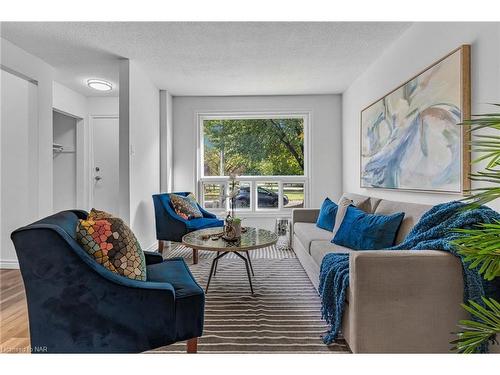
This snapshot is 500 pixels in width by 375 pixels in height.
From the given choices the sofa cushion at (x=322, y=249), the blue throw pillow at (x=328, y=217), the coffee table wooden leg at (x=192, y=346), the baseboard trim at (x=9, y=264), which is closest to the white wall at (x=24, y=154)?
the baseboard trim at (x=9, y=264)

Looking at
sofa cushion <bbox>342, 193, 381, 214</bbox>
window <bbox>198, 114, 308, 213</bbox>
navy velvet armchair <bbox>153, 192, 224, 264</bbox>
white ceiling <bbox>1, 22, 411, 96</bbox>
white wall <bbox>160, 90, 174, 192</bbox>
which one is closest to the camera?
white ceiling <bbox>1, 22, 411, 96</bbox>

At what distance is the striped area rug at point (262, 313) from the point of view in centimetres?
185

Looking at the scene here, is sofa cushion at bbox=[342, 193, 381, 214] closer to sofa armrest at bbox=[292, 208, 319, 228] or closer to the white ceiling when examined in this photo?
sofa armrest at bbox=[292, 208, 319, 228]

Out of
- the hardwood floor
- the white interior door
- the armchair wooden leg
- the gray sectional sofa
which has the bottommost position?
the hardwood floor

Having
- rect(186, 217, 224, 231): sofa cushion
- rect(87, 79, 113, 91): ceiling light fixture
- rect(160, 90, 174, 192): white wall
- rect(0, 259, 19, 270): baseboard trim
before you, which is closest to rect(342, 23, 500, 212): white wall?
rect(186, 217, 224, 231): sofa cushion

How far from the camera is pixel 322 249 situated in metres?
2.52

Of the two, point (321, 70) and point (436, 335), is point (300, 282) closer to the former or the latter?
point (436, 335)

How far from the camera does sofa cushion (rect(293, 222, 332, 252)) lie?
9.79 ft

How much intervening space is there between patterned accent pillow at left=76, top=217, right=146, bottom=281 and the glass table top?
0.83 meters

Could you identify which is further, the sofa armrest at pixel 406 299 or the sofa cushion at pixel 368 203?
the sofa cushion at pixel 368 203

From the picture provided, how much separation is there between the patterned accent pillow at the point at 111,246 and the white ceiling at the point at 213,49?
1.98 m

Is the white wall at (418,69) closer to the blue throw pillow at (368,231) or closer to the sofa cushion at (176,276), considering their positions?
the blue throw pillow at (368,231)

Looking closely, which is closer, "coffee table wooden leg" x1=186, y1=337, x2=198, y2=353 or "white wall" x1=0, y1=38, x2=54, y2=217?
"coffee table wooden leg" x1=186, y1=337, x2=198, y2=353

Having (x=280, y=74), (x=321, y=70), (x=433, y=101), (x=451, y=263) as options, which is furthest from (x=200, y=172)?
(x=451, y=263)
